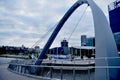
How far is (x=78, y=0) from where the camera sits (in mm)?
22812

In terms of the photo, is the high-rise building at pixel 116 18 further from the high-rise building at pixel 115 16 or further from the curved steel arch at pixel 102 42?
the curved steel arch at pixel 102 42

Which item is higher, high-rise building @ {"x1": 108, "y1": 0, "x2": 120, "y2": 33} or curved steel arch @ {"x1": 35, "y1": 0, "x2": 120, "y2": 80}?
high-rise building @ {"x1": 108, "y1": 0, "x2": 120, "y2": 33}

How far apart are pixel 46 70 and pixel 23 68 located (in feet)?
13.5

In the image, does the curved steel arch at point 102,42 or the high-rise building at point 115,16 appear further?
the high-rise building at point 115,16

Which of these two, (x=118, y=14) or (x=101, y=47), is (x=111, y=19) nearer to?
(x=118, y=14)

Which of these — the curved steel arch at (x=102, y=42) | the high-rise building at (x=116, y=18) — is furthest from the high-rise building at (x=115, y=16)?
the curved steel arch at (x=102, y=42)

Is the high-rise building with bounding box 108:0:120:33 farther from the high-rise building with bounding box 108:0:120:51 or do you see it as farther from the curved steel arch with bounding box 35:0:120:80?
the curved steel arch with bounding box 35:0:120:80

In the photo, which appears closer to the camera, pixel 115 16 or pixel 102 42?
pixel 102 42

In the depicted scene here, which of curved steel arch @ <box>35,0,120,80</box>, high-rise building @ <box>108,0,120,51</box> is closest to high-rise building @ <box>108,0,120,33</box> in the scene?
high-rise building @ <box>108,0,120,51</box>

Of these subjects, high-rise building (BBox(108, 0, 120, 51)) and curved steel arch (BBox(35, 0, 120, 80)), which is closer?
curved steel arch (BBox(35, 0, 120, 80))

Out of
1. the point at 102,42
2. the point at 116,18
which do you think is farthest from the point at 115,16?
the point at 102,42

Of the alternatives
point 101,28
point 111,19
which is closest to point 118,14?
point 111,19

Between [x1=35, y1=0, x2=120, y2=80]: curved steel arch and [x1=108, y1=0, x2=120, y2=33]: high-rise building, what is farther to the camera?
[x1=108, y1=0, x2=120, y2=33]: high-rise building

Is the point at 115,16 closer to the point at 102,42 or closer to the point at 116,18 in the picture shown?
the point at 116,18
